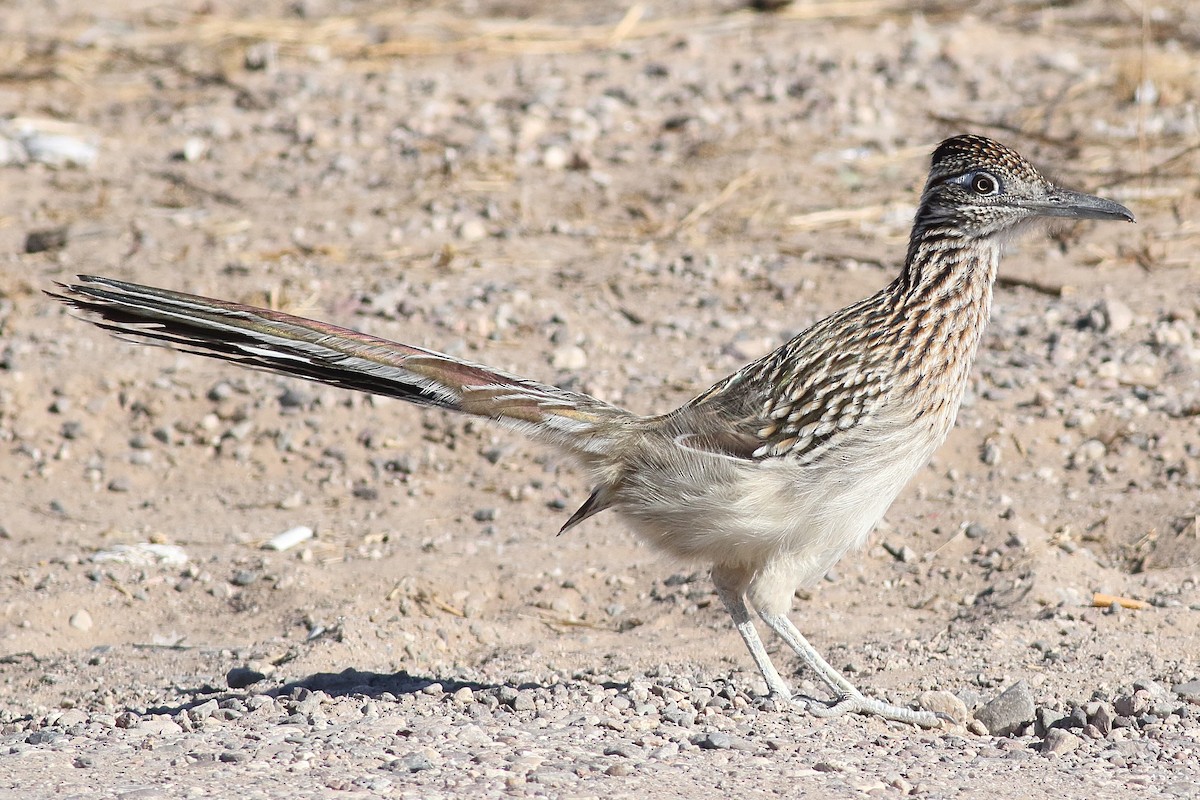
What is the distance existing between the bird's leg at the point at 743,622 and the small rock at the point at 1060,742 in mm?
903

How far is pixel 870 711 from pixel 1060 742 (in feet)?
2.12

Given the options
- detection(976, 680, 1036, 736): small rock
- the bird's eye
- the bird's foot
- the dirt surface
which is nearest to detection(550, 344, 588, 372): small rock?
the dirt surface

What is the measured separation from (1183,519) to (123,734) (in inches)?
180

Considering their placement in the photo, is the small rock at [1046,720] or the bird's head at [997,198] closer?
the small rock at [1046,720]

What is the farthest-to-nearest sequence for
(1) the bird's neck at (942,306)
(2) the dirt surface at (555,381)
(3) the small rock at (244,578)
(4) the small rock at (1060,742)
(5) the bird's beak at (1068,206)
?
(3) the small rock at (244,578) < (5) the bird's beak at (1068,206) < (1) the bird's neck at (942,306) < (2) the dirt surface at (555,381) < (4) the small rock at (1060,742)

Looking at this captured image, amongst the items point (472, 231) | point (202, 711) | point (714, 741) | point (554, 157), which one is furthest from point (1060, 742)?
point (554, 157)

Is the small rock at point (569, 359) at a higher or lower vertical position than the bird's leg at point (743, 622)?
higher

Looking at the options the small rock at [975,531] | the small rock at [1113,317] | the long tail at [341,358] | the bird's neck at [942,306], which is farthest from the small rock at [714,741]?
the small rock at [1113,317]

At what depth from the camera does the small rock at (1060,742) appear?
14.9 ft

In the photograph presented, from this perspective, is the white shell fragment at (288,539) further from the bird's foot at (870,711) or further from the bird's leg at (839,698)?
the bird's foot at (870,711)

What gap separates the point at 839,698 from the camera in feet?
16.8

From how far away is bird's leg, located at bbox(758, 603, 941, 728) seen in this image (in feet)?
16.1

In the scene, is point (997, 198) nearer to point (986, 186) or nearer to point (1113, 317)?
point (986, 186)

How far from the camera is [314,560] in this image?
6.82 m
